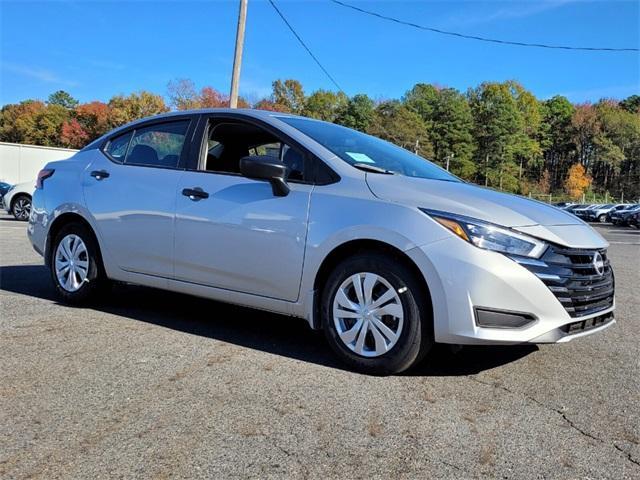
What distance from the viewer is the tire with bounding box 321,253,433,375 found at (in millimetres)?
3355

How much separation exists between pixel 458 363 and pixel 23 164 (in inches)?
1488

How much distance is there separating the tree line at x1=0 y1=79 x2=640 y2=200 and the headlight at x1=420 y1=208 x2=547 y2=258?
68008 mm

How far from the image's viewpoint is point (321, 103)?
8869 cm

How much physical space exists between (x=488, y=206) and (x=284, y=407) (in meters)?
1.61

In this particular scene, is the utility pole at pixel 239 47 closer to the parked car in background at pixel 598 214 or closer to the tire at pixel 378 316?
the tire at pixel 378 316

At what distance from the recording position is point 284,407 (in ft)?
9.78

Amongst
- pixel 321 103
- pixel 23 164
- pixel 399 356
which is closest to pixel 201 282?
pixel 399 356

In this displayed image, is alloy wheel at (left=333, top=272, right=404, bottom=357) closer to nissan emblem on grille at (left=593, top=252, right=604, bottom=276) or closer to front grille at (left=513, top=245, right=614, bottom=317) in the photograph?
front grille at (left=513, top=245, right=614, bottom=317)

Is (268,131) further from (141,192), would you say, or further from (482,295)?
(482,295)

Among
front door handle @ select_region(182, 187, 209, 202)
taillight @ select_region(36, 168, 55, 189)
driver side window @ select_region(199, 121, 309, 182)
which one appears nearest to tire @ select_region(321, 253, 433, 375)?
driver side window @ select_region(199, 121, 309, 182)

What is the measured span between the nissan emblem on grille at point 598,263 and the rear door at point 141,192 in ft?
9.47

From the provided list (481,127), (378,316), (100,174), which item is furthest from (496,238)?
(481,127)

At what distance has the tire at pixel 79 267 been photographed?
16.2 ft

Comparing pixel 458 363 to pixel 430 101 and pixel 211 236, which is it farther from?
pixel 430 101
